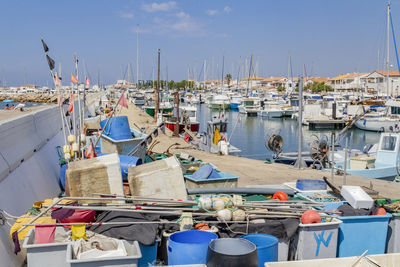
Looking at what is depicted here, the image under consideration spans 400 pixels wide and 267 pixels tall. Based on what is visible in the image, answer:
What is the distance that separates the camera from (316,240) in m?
4.66

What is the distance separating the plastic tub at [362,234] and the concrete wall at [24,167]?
4157mm

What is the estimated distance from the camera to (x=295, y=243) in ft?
15.5

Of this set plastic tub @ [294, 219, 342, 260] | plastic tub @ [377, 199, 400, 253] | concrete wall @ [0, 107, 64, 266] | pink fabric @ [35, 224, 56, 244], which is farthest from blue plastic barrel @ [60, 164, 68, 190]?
plastic tub @ [377, 199, 400, 253]

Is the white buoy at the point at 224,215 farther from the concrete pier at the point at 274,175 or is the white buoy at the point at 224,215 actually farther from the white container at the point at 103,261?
the concrete pier at the point at 274,175

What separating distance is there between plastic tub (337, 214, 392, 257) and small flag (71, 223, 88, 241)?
3.20 meters

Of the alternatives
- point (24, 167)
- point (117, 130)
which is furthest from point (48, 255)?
point (117, 130)

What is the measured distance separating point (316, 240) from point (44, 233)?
10.5ft

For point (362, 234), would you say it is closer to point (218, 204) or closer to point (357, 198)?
point (357, 198)

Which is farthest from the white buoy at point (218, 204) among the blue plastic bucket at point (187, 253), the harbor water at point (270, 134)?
the harbor water at point (270, 134)

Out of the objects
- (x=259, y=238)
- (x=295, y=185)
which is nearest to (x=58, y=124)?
(x=295, y=185)

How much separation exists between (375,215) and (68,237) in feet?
12.9

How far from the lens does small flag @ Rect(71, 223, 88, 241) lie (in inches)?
161

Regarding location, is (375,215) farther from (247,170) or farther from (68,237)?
(247,170)

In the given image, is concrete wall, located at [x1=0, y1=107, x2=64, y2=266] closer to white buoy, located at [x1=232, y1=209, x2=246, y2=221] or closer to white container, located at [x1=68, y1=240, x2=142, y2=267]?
white container, located at [x1=68, y1=240, x2=142, y2=267]
